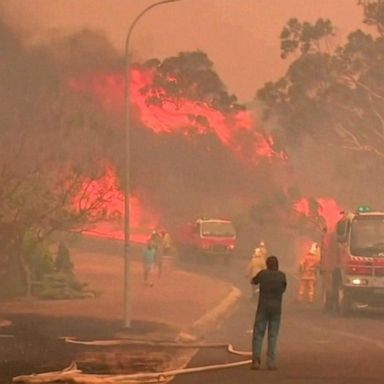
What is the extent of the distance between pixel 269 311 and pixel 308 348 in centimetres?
444

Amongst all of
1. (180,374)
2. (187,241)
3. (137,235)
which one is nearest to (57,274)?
(180,374)

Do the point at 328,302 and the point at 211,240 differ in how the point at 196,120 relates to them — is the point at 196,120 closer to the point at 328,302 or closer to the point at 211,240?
the point at 211,240

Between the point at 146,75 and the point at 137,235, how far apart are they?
1236 centimetres

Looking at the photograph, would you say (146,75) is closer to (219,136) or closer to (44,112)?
(219,136)

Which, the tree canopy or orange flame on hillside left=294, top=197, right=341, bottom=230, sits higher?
the tree canopy

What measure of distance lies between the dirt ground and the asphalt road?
35.9 inches

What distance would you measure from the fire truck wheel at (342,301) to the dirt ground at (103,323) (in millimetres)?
3209

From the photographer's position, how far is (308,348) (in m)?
22.1

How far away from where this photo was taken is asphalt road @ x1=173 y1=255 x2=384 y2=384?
16.9 metres

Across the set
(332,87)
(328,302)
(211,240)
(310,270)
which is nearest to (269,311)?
(328,302)

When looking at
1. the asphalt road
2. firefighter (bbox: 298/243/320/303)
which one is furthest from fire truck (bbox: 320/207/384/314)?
firefighter (bbox: 298/243/320/303)

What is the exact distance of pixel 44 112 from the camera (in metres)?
51.4

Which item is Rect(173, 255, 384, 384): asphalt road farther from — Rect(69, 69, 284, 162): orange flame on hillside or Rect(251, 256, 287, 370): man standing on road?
Rect(69, 69, 284, 162): orange flame on hillside

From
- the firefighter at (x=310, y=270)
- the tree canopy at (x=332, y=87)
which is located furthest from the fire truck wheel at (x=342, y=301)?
the tree canopy at (x=332, y=87)
